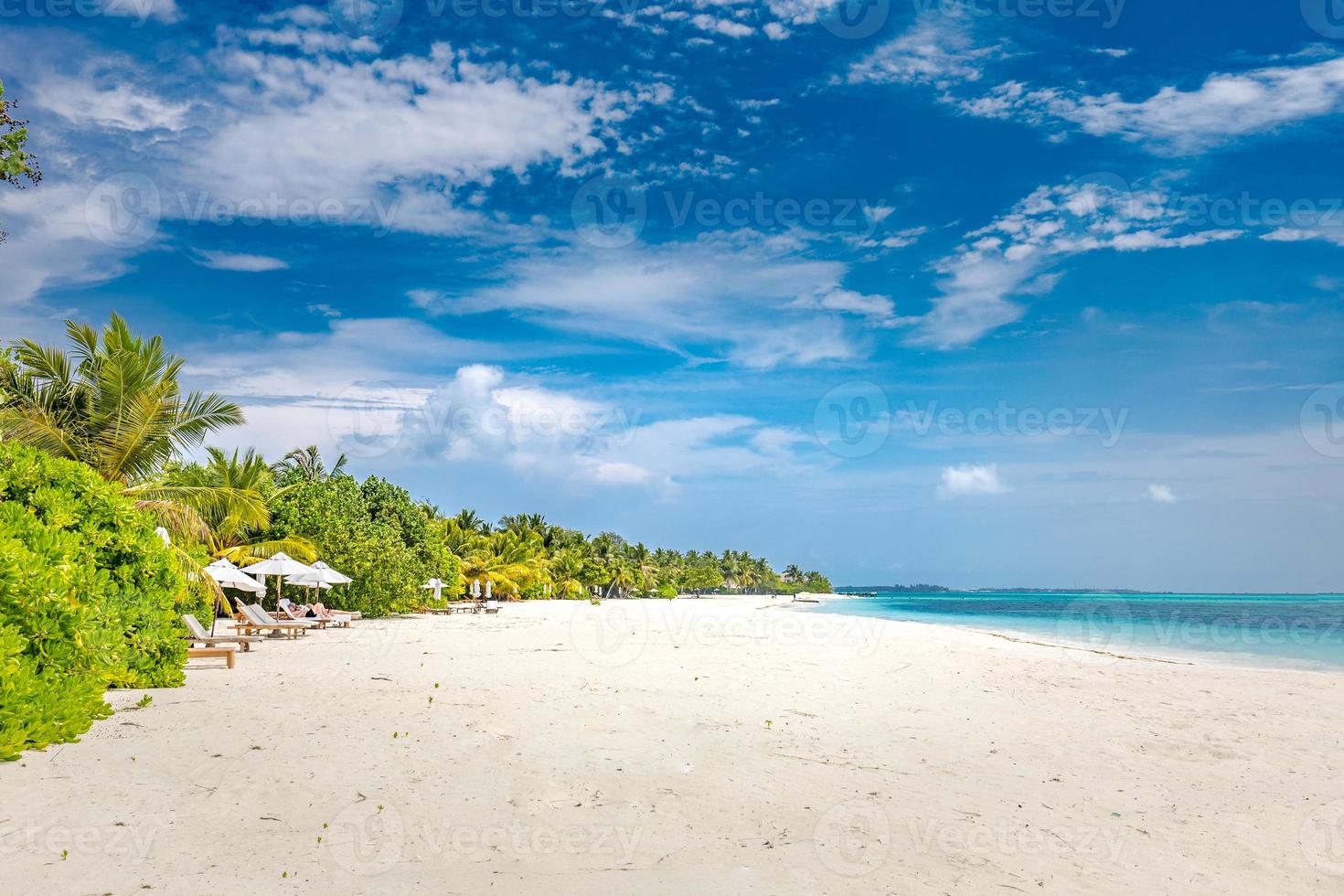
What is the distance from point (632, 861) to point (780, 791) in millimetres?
1924

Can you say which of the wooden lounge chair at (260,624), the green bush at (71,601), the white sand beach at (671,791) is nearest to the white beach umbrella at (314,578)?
the wooden lounge chair at (260,624)

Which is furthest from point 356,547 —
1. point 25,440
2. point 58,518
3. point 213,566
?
point 58,518

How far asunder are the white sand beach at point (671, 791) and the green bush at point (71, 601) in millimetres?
395

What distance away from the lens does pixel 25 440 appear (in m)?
14.5

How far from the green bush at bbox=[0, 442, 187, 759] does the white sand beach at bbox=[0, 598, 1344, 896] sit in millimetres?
395

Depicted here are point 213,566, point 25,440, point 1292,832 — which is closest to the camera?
point 1292,832

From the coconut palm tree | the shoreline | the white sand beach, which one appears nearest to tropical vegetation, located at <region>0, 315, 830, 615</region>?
the coconut palm tree

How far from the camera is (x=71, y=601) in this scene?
852cm

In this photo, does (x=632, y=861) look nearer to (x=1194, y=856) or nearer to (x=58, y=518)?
(x=1194, y=856)

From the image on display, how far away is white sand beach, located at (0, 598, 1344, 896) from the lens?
16.1 ft

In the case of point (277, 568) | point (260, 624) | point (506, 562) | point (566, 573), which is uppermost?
point (277, 568)

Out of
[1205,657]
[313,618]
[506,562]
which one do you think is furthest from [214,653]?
[506,562]

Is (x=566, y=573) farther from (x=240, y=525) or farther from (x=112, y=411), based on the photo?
(x=112, y=411)

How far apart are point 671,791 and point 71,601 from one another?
22.7 feet
